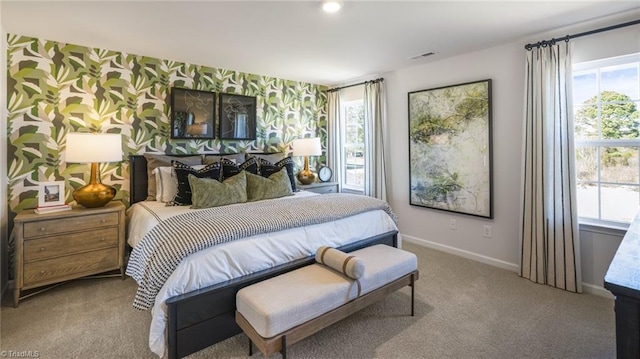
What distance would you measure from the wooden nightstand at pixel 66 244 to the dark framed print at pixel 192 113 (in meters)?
1.18

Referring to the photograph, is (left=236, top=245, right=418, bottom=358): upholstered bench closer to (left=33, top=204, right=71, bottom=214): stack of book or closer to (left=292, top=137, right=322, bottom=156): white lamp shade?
(left=33, top=204, right=71, bottom=214): stack of book

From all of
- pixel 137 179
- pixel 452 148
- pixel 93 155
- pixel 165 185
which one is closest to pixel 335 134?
pixel 452 148

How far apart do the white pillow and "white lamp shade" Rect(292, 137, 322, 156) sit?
180 cm

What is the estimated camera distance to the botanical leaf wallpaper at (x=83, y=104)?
283cm

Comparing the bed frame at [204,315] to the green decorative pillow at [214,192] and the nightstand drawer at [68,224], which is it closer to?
the green decorative pillow at [214,192]

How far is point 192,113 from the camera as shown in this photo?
3754 millimetres

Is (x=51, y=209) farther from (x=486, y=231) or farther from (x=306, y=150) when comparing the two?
(x=486, y=231)

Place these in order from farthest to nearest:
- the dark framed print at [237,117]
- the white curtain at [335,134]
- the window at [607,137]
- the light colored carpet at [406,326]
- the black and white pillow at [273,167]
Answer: the white curtain at [335,134] → the dark framed print at [237,117] → the black and white pillow at [273,167] → the window at [607,137] → the light colored carpet at [406,326]

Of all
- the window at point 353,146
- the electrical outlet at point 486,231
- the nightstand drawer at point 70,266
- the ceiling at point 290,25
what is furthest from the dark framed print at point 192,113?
the electrical outlet at point 486,231

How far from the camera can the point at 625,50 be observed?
8.20 feet

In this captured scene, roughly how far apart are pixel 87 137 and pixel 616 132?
4.69m

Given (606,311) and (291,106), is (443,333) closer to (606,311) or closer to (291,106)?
(606,311)

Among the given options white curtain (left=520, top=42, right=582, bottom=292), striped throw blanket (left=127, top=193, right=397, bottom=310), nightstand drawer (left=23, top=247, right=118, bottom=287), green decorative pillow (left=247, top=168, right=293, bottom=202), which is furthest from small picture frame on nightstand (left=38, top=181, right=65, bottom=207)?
white curtain (left=520, top=42, right=582, bottom=292)

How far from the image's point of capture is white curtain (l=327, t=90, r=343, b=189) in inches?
195
